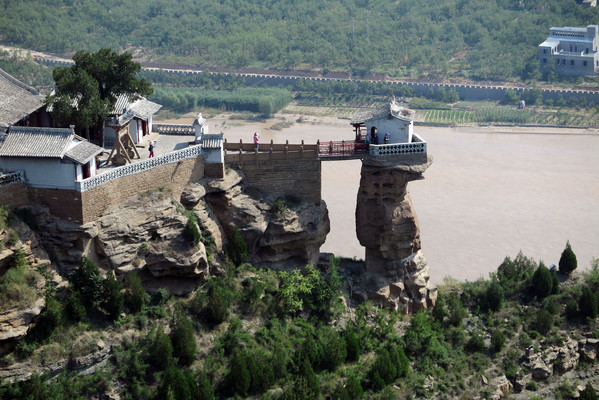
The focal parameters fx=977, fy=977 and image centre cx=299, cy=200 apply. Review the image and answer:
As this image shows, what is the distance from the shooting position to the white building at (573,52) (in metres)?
88.1

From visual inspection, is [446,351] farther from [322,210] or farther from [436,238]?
[436,238]

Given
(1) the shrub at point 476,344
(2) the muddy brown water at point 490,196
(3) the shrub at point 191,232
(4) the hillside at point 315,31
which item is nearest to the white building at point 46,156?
(3) the shrub at point 191,232

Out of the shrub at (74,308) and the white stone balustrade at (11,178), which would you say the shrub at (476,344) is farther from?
the white stone balustrade at (11,178)

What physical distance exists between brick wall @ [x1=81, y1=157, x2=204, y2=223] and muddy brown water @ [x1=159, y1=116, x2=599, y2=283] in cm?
1431

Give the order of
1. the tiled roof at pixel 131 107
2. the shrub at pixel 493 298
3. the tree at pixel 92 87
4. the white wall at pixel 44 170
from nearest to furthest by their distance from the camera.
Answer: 1. the white wall at pixel 44 170
2. the tree at pixel 92 87
3. the tiled roof at pixel 131 107
4. the shrub at pixel 493 298

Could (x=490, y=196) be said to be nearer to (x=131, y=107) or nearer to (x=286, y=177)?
(x=286, y=177)

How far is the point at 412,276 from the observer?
122 feet

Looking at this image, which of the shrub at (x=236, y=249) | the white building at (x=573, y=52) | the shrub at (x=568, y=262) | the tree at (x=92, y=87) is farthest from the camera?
the white building at (x=573, y=52)

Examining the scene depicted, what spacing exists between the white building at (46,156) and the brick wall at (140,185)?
856 millimetres

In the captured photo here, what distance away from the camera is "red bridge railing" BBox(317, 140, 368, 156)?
35938 mm

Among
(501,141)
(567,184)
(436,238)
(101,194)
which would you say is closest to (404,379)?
(101,194)

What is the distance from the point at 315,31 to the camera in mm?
102750

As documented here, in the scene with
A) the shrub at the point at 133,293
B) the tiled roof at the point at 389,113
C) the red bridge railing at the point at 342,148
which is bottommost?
the shrub at the point at 133,293

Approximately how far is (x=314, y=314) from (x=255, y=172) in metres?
5.71
